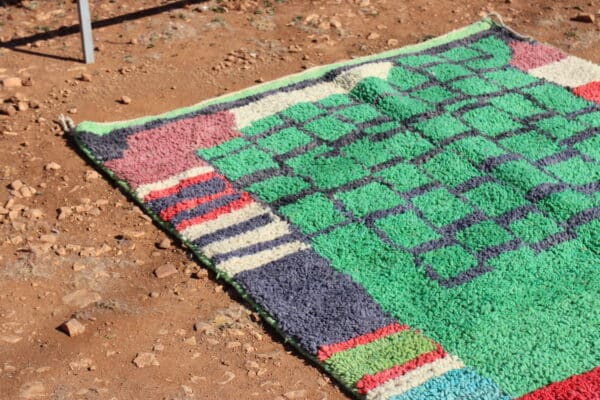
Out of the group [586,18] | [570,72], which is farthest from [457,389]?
[586,18]

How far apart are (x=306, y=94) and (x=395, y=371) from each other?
2.13 meters

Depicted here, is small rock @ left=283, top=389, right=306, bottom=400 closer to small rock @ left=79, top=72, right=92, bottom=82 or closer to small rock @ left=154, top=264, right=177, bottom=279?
small rock @ left=154, top=264, right=177, bottom=279

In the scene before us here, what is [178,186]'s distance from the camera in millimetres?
4434

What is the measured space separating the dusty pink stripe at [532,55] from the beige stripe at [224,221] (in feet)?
6.44

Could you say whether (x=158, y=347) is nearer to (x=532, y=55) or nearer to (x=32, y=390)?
(x=32, y=390)

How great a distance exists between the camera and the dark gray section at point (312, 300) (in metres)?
3.58

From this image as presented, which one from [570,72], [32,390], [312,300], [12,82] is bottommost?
[32,390]

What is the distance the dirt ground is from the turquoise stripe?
275 mm

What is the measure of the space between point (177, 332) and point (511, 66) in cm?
269

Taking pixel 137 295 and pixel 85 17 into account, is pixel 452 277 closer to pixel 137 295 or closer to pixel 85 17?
pixel 137 295

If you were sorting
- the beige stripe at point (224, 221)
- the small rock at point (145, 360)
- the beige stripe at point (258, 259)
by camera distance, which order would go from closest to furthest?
the small rock at point (145, 360), the beige stripe at point (258, 259), the beige stripe at point (224, 221)

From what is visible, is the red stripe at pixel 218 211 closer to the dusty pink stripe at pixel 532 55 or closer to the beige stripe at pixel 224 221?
the beige stripe at pixel 224 221

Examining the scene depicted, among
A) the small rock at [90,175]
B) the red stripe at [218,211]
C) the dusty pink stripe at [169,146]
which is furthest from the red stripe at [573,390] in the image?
the small rock at [90,175]

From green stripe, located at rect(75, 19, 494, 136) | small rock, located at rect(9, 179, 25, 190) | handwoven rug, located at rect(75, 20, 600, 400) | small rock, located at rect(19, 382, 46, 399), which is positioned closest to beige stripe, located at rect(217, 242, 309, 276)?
handwoven rug, located at rect(75, 20, 600, 400)
